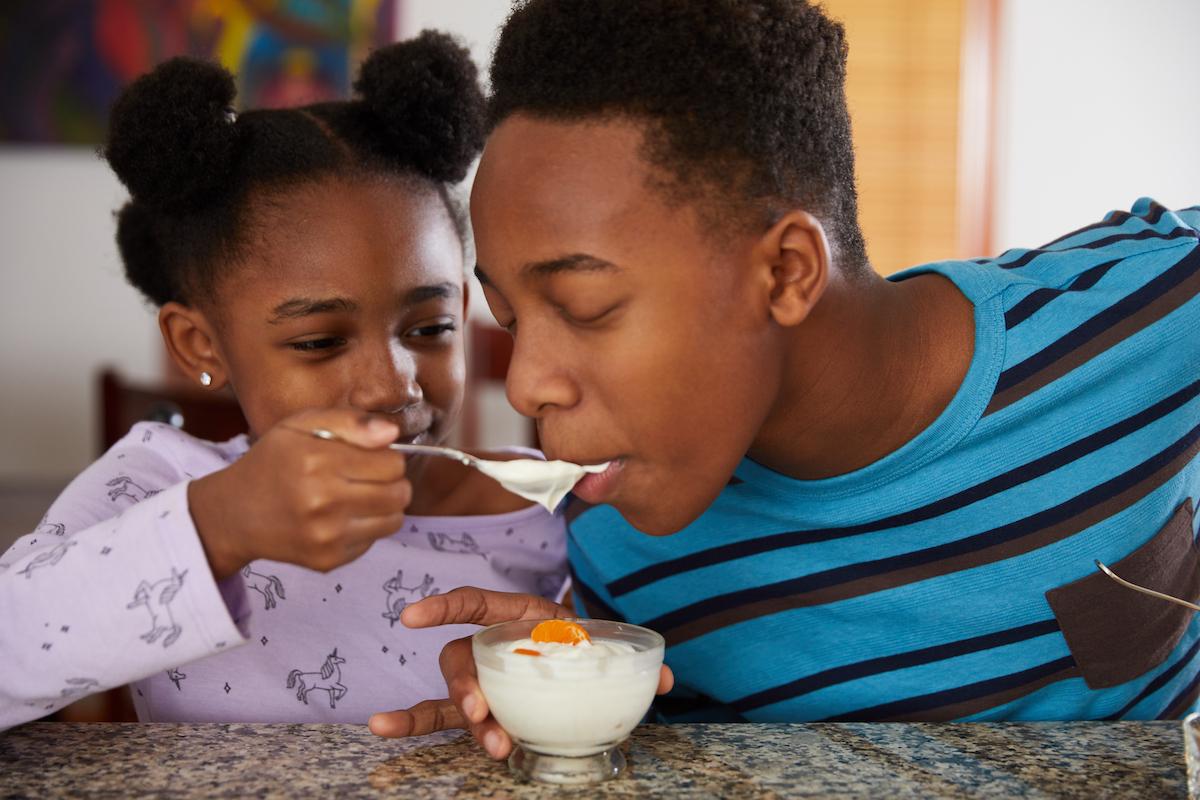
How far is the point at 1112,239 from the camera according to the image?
137 cm

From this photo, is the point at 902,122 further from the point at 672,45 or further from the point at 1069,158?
the point at 672,45

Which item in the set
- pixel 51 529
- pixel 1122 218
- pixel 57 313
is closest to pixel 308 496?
pixel 51 529

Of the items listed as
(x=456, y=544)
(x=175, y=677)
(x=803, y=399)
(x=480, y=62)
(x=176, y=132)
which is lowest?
(x=175, y=677)

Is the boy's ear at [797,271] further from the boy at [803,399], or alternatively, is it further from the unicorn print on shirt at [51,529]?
the unicorn print on shirt at [51,529]

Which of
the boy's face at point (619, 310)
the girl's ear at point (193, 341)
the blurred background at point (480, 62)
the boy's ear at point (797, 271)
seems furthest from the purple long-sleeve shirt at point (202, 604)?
the blurred background at point (480, 62)

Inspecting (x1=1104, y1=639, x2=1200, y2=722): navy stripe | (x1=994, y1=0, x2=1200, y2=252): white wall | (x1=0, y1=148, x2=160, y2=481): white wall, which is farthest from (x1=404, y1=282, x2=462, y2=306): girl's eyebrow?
(x1=994, y1=0, x2=1200, y2=252): white wall

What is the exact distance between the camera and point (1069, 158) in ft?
14.3

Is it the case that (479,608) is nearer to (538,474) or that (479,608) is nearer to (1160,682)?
(538,474)

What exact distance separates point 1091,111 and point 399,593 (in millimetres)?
3855

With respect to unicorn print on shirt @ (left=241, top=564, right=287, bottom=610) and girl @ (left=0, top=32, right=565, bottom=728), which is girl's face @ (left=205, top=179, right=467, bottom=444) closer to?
girl @ (left=0, top=32, right=565, bottom=728)

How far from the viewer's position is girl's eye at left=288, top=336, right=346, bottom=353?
135cm

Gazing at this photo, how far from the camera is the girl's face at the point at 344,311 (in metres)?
1.34

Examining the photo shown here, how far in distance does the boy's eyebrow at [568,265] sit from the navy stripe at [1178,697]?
0.86m

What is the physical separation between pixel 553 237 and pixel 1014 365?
0.55 m
